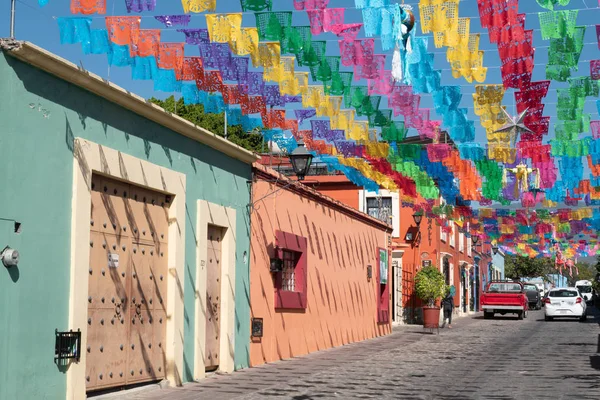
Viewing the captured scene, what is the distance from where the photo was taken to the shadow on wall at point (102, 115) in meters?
8.94

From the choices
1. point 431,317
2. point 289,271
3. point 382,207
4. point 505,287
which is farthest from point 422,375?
point 505,287

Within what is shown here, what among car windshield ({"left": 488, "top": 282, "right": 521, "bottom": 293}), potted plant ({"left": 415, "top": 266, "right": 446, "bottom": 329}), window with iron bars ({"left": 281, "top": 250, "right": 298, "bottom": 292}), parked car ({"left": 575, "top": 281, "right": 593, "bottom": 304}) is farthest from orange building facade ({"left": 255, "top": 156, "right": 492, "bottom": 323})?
parked car ({"left": 575, "top": 281, "right": 593, "bottom": 304})

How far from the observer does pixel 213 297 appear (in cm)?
1432

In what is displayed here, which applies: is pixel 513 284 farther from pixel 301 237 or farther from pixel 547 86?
pixel 547 86

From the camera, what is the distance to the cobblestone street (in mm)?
11375

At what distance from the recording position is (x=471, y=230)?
4069 centimetres

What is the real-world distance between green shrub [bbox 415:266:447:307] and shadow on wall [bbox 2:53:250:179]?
66.7 ft

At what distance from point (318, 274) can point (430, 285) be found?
44.7 ft

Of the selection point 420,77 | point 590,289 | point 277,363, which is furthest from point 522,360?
point 590,289

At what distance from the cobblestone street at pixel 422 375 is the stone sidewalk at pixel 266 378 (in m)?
0.01

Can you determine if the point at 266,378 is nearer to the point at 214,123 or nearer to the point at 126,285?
the point at 126,285

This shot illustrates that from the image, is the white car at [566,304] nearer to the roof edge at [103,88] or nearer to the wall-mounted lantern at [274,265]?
the wall-mounted lantern at [274,265]

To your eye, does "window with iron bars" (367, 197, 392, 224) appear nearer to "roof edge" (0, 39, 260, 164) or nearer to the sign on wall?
the sign on wall

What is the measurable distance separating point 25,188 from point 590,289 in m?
70.7
